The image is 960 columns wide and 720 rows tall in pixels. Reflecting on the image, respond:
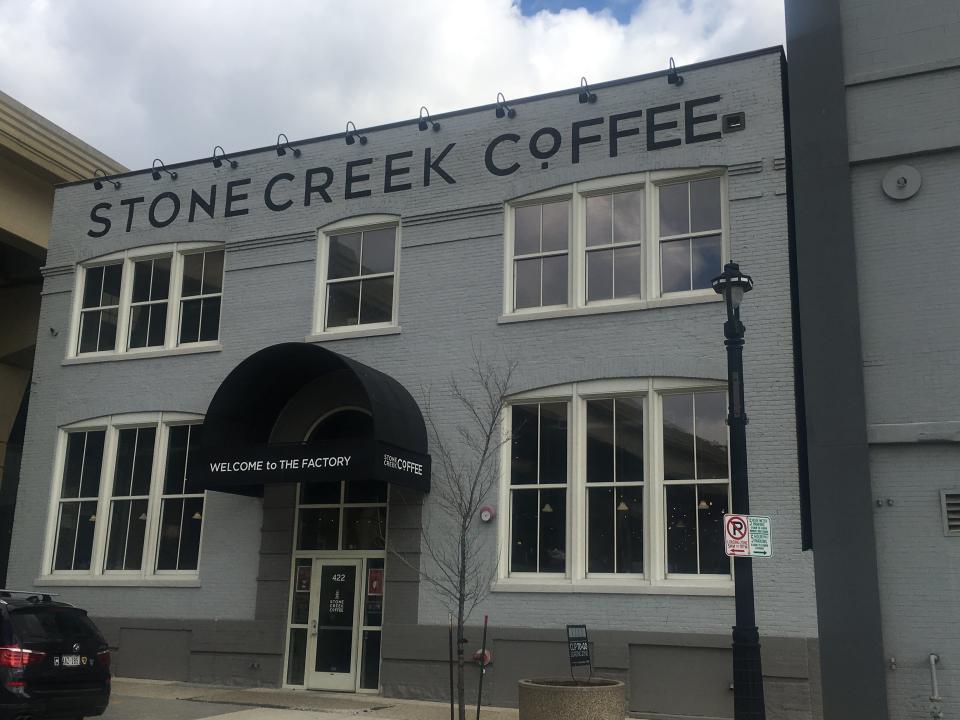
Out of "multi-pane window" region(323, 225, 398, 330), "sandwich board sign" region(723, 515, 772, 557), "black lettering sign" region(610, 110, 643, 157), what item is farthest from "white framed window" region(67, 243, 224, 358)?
"sandwich board sign" region(723, 515, 772, 557)

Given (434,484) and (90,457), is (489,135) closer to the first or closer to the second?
(434,484)

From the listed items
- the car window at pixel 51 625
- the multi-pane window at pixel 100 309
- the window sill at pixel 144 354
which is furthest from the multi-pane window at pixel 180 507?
the car window at pixel 51 625

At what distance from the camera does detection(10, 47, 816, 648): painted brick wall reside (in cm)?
1383

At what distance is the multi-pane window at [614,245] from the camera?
15352 millimetres

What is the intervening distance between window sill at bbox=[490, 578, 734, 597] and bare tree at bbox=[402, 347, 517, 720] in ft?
1.36

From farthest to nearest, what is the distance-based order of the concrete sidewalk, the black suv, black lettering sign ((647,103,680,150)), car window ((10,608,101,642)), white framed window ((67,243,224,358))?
white framed window ((67,243,224,358)), black lettering sign ((647,103,680,150)), the concrete sidewalk, car window ((10,608,101,642)), the black suv

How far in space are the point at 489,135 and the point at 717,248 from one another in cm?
436

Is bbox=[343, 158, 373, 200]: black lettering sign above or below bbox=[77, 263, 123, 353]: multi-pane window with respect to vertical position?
above

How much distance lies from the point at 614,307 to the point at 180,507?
8384 millimetres

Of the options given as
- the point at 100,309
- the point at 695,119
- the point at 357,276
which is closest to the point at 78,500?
the point at 100,309

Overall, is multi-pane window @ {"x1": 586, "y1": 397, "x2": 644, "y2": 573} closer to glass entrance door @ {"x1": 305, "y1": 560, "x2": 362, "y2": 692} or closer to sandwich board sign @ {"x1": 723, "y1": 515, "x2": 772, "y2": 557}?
sandwich board sign @ {"x1": 723, "y1": 515, "x2": 772, "y2": 557}

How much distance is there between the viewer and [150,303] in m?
19.1

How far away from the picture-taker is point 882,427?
13164 millimetres

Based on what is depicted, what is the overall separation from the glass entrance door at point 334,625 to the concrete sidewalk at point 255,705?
257 mm
